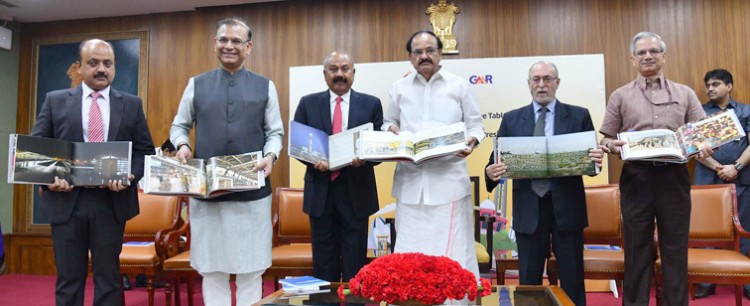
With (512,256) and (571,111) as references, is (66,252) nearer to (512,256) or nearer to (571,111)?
(571,111)

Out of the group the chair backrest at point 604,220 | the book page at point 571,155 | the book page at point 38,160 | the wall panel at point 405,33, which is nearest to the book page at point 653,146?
the book page at point 571,155

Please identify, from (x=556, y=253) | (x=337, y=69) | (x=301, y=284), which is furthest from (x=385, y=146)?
(x=556, y=253)

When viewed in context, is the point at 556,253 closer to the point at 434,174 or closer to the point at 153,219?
the point at 434,174

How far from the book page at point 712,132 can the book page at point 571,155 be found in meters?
0.41

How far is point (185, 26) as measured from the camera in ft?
19.9

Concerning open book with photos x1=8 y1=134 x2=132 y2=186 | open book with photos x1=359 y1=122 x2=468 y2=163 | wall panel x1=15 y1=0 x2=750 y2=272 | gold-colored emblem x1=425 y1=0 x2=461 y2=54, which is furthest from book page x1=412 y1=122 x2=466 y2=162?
gold-colored emblem x1=425 y1=0 x2=461 y2=54

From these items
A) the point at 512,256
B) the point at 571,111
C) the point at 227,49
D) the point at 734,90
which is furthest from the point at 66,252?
the point at 734,90

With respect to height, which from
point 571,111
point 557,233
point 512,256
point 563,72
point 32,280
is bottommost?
point 32,280

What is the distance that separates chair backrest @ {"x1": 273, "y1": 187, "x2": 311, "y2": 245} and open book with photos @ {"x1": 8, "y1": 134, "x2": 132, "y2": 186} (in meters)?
1.59

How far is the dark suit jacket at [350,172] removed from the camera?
294 cm

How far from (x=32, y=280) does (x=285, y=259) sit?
11.7 ft

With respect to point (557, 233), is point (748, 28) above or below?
above

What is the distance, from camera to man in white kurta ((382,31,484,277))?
2807 millimetres

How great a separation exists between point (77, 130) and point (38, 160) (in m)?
0.25
